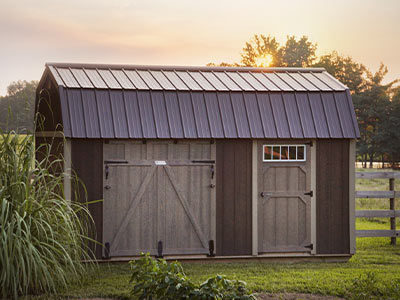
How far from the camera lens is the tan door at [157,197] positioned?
973cm

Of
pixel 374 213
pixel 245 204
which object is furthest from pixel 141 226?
pixel 374 213

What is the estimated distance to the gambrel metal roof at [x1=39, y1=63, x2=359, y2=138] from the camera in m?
9.66

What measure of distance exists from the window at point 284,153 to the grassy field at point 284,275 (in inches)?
68.6

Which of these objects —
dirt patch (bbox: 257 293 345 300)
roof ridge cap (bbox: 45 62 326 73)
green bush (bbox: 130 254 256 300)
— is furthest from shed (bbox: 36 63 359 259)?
green bush (bbox: 130 254 256 300)

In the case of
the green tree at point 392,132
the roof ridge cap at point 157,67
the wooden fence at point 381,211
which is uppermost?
the green tree at point 392,132

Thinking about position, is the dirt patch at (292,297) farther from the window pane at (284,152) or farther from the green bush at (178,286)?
the window pane at (284,152)

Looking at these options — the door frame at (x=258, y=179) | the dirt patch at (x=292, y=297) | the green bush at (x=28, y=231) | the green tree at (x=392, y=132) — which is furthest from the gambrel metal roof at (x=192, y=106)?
the green tree at (x=392, y=132)

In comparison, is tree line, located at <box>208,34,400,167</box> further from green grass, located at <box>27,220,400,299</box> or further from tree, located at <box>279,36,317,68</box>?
green grass, located at <box>27,220,400,299</box>

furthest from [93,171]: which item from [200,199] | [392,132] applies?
[392,132]

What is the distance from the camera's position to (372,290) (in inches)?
299

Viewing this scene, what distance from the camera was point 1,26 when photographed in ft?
79.3

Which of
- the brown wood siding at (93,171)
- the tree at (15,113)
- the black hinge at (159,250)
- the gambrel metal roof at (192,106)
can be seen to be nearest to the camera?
the tree at (15,113)

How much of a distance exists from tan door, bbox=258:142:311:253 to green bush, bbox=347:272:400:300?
233cm

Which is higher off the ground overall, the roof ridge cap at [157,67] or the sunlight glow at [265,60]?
the sunlight glow at [265,60]
